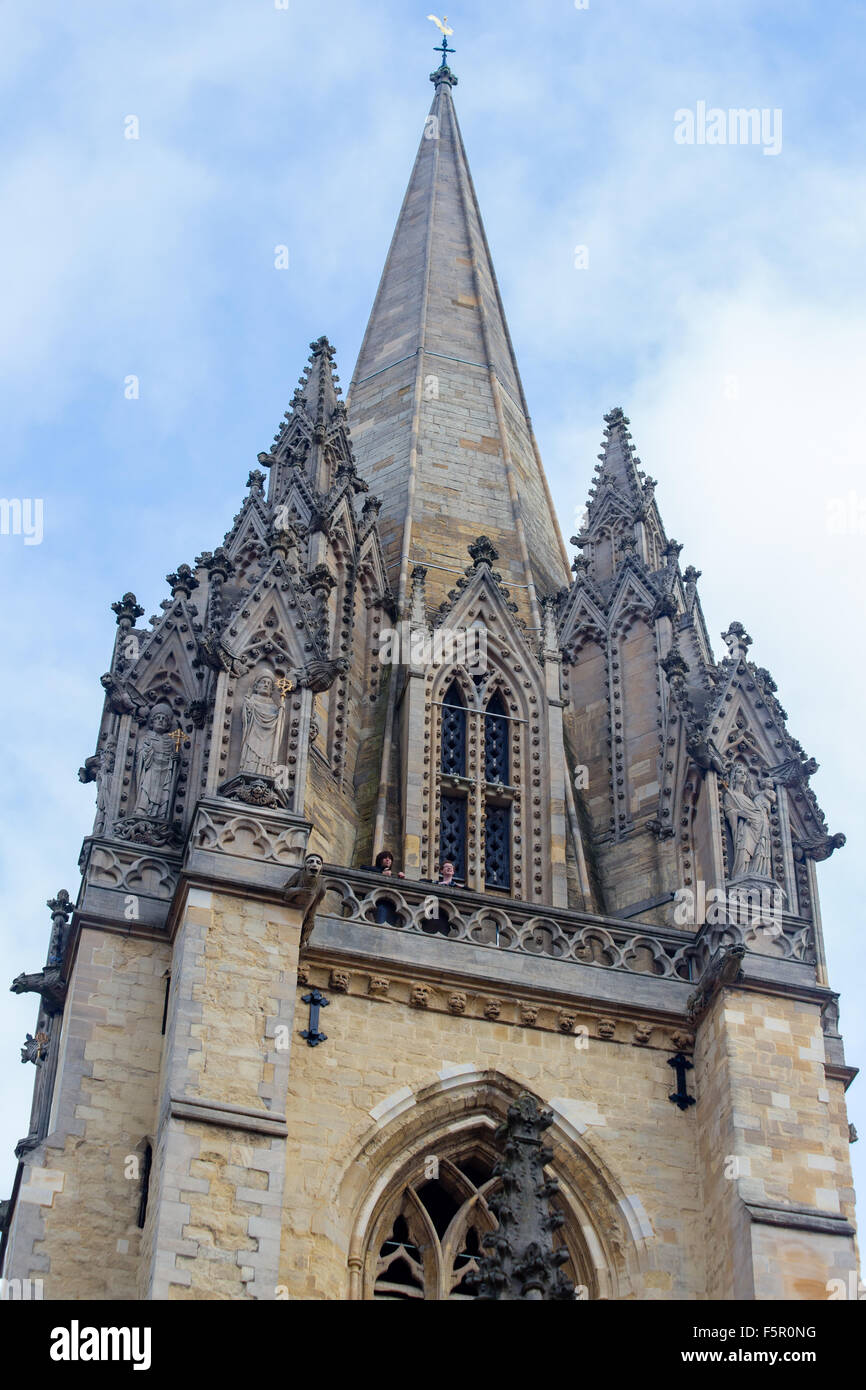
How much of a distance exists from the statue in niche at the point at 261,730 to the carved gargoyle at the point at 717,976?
4.30 metres

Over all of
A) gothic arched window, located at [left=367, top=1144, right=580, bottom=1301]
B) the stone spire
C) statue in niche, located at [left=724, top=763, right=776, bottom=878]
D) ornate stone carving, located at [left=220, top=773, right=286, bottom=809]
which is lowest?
gothic arched window, located at [left=367, top=1144, right=580, bottom=1301]

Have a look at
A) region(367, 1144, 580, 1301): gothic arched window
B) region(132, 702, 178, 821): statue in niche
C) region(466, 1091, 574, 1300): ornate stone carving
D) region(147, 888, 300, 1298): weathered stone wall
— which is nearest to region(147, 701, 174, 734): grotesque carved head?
region(132, 702, 178, 821): statue in niche

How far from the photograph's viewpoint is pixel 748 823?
23.9 m

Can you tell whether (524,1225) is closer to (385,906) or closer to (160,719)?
(385,906)

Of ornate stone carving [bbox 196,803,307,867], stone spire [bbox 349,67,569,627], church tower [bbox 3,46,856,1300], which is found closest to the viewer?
church tower [bbox 3,46,856,1300]

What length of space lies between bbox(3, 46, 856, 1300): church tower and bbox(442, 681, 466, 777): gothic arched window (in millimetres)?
39

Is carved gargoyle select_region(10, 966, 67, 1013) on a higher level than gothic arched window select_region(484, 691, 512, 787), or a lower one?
lower

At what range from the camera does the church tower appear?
65.8 ft

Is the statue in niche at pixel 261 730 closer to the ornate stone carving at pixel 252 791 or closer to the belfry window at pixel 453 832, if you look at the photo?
the ornate stone carving at pixel 252 791

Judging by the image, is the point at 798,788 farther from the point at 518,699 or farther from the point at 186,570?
the point at 186,570

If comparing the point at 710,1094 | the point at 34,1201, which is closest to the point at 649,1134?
the point at 710,1094

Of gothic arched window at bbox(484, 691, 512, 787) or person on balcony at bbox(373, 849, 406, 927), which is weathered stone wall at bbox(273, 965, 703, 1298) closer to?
person on balcony at bbox(373, 849, 406, 927)

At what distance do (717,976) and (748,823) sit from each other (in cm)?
221

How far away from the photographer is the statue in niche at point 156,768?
76.1 feet
